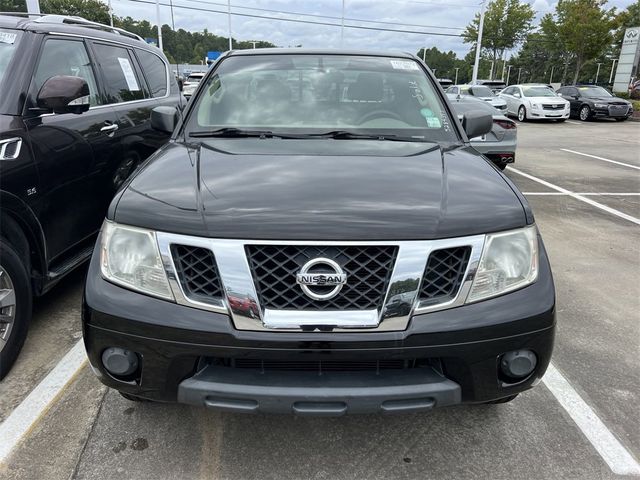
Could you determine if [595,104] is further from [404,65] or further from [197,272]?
[197,272]

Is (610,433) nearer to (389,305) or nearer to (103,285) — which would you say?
(389,305)

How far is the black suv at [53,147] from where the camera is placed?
9.12 ft

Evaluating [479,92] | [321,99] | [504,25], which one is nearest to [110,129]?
[321,99]

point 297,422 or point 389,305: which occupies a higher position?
point 389,305

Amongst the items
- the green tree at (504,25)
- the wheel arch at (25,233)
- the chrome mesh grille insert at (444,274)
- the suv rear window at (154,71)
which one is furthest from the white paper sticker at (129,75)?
the green tree at (504,25)

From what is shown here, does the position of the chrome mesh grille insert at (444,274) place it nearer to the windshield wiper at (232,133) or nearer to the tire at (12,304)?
the windshield wiper at (232,133)

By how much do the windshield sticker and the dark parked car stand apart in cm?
2318

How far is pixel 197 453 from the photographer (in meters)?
2.27

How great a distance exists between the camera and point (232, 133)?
2850 millimetres

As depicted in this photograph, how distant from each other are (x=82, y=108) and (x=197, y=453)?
236cm

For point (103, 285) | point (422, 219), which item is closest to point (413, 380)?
point (422, 219)

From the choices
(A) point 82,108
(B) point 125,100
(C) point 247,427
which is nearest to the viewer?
(C) point 247,427

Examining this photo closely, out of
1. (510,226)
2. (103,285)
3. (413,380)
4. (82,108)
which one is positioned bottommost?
(413,380)

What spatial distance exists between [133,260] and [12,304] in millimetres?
1278
